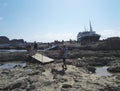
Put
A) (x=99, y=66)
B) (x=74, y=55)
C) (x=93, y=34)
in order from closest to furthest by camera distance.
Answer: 1. (x=99, y=66)
2. (x=74, y=55)
3. (x=93, y=34)

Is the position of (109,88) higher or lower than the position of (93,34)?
lower

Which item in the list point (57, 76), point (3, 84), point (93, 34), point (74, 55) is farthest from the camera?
point (93, 34)

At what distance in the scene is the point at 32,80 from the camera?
1352cm

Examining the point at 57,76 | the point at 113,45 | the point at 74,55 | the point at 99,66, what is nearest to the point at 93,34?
the point at 113,45

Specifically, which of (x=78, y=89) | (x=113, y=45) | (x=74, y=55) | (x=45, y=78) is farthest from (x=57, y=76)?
(x=113, y=45)

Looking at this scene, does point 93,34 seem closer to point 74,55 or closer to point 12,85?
point 74,55

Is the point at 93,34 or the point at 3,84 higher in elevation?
the point at 93,34

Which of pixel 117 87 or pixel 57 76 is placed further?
pixel 57 76

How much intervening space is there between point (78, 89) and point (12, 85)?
3688mm

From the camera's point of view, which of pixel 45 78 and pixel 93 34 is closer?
pixel 45 78

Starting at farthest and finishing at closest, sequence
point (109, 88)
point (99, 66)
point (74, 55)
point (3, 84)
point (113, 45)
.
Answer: point (113, 45)
point (74, 55)
point (99, 66)
point (3, 84)
point (109, 88)

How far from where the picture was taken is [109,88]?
1265cm

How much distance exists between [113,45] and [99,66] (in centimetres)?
2085

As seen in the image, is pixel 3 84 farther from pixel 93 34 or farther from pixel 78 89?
pixel 93 34
